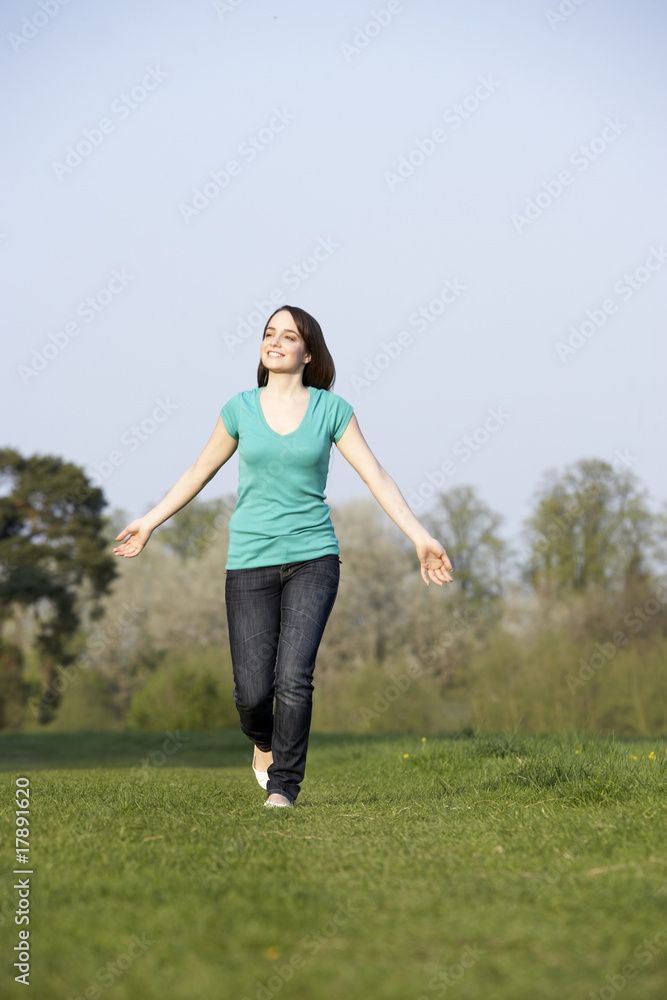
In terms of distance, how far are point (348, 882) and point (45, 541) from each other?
2816 centimetres

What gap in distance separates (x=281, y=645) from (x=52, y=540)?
86.4 ft

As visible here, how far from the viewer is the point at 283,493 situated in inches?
181

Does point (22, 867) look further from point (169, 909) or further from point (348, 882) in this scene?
point (348, 882)

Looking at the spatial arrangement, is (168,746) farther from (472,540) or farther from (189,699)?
(472,540)

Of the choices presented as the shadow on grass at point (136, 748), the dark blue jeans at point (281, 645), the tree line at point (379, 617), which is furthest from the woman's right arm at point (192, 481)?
the tree line at point (379, 617)

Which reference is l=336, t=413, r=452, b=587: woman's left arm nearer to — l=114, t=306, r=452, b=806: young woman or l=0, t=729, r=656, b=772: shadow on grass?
l=114, t=306, r=452, b=806: young woman

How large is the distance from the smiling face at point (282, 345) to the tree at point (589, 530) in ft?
82.7

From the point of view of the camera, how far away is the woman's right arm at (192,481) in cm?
485

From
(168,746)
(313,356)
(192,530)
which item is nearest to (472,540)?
(192,530)

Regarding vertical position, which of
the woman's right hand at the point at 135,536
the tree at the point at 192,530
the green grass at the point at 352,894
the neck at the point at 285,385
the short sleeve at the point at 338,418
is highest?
the tree at the point at 192,530

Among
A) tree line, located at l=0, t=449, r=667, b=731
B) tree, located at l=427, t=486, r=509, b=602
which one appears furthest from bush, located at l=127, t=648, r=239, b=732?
tree, located at l=427, t=486, r=509, b=602

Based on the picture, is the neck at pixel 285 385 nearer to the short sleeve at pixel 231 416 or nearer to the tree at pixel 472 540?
the short sleeve at pixel 231 416

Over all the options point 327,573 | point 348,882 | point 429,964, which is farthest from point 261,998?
point 327,573

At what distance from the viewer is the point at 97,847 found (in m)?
3.10
